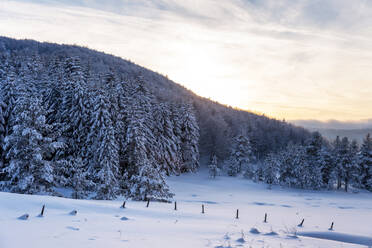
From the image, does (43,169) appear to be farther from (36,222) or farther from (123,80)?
(123,80)

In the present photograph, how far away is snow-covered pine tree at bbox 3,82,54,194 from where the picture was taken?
23.1 meters

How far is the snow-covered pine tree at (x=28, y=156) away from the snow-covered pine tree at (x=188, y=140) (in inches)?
1429

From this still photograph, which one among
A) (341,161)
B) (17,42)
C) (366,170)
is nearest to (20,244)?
(341,161)

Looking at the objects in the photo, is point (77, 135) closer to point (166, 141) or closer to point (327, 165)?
point (166, 141)

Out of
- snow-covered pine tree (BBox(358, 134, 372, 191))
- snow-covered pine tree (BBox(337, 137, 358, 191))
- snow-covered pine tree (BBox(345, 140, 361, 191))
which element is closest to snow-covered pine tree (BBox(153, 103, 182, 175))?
snow-covered pine tree (BBox(337, 137, 358, 191))

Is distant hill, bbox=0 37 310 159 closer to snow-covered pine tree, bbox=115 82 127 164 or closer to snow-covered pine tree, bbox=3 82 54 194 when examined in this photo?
snow-covered pine tree, bbox=115 82 127 164

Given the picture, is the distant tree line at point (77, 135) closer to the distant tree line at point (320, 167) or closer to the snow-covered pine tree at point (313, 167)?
the distant tree line at point (320, 167)

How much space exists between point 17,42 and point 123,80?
15057 centimetres

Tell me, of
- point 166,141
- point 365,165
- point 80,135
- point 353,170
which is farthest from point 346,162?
point 80,135

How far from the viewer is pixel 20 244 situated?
758 cm

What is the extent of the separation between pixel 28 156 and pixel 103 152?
7.52 metres

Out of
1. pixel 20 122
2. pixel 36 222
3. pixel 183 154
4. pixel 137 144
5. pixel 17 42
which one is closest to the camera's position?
pixel 36 222

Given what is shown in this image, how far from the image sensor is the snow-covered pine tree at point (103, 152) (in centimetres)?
2691

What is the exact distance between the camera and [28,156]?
23734 mm
